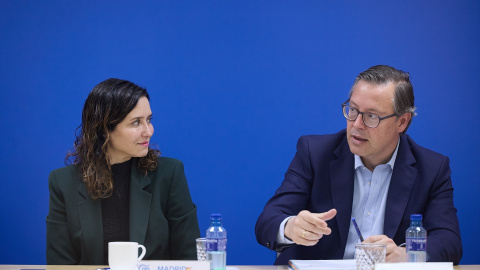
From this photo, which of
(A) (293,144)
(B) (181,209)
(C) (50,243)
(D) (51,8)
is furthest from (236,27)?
(C) (50,243)

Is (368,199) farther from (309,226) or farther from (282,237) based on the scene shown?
(309,226)

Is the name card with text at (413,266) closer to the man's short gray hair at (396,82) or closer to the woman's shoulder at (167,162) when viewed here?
the man's short gray hair at (396,82)

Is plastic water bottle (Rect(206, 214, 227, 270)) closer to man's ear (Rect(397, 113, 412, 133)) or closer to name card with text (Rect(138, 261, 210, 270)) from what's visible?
name card with text (Rect(138, 261, 210, 270))

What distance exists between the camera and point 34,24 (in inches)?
153

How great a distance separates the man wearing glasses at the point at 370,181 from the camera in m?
2.63

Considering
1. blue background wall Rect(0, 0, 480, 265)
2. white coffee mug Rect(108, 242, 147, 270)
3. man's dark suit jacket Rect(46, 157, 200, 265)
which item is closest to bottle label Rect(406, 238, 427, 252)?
white coffee mug Rect(108, 242, 147, 270)

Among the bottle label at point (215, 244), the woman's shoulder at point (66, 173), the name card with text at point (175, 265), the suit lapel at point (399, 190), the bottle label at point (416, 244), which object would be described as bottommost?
the name card with text at point (175, 265)

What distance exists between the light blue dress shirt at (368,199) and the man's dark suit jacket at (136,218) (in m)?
0.73

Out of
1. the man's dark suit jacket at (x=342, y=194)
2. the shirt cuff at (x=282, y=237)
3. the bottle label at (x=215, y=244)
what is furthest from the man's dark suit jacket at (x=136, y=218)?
the bottle label at (x=215, y=244)

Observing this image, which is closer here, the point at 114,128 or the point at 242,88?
the point at 114,128

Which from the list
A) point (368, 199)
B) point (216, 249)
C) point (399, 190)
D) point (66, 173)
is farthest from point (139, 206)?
point (399, 190)

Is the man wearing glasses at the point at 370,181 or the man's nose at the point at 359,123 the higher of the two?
the man's nose at the point at 359,123

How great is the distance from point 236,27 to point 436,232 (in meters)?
1.94

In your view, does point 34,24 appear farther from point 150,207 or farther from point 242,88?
point 150,207
